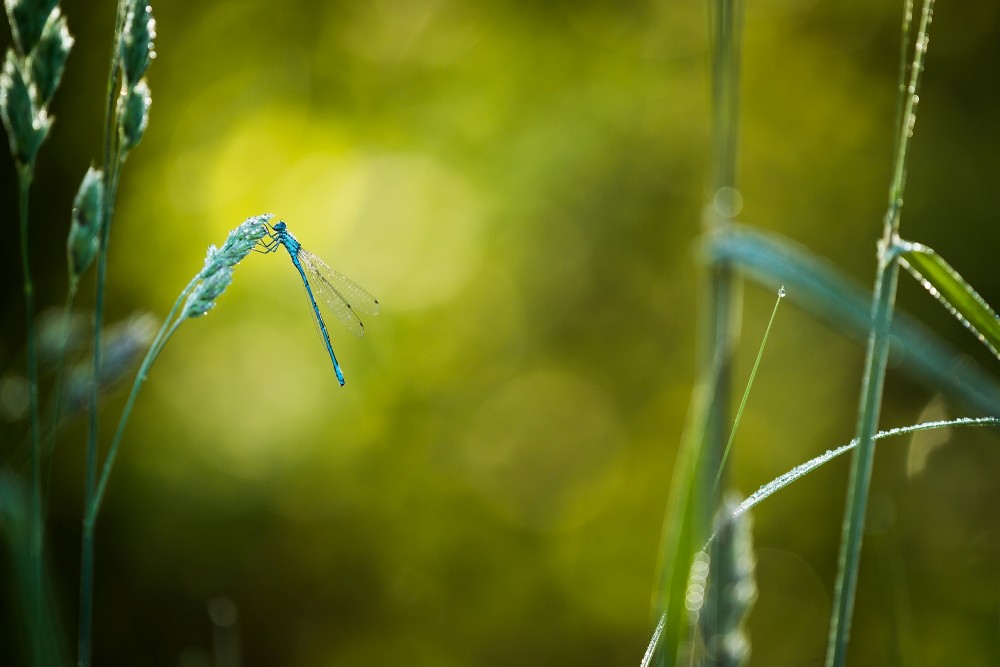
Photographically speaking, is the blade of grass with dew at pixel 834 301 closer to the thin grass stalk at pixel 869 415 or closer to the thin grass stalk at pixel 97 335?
the thin grass stalk at pixel 869 415

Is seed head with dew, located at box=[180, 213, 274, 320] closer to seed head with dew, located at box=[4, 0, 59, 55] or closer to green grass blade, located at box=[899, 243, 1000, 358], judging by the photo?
seed head with dew, located at box=[4, 0, 59, 55]

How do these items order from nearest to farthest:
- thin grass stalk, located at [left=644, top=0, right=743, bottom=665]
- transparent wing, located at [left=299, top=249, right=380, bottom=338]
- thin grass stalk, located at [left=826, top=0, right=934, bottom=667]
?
thin grass stalk, located at [left=644, top=0, right=743, bottom=665] < thin grass stalk, located at [left=826, top=0, right=934, bottom=667] < transparent wing, located at [left=299, top=249, right=380, bottom=338]

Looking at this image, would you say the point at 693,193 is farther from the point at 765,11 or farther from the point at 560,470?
the point at 560,470

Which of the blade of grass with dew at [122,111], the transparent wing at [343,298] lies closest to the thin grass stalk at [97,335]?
the blade of grass with dew at [122,111]

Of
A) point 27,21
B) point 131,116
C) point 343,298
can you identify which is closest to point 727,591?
point 131,116

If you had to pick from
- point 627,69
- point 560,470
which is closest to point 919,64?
point 560,470

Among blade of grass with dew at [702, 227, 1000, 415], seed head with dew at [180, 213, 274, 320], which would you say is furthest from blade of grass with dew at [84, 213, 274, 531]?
blade of grass with dew at [702, 227, 1000, 415]

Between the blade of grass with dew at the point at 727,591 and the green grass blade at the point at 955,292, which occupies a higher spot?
the green grass blade at the point at 955,292
